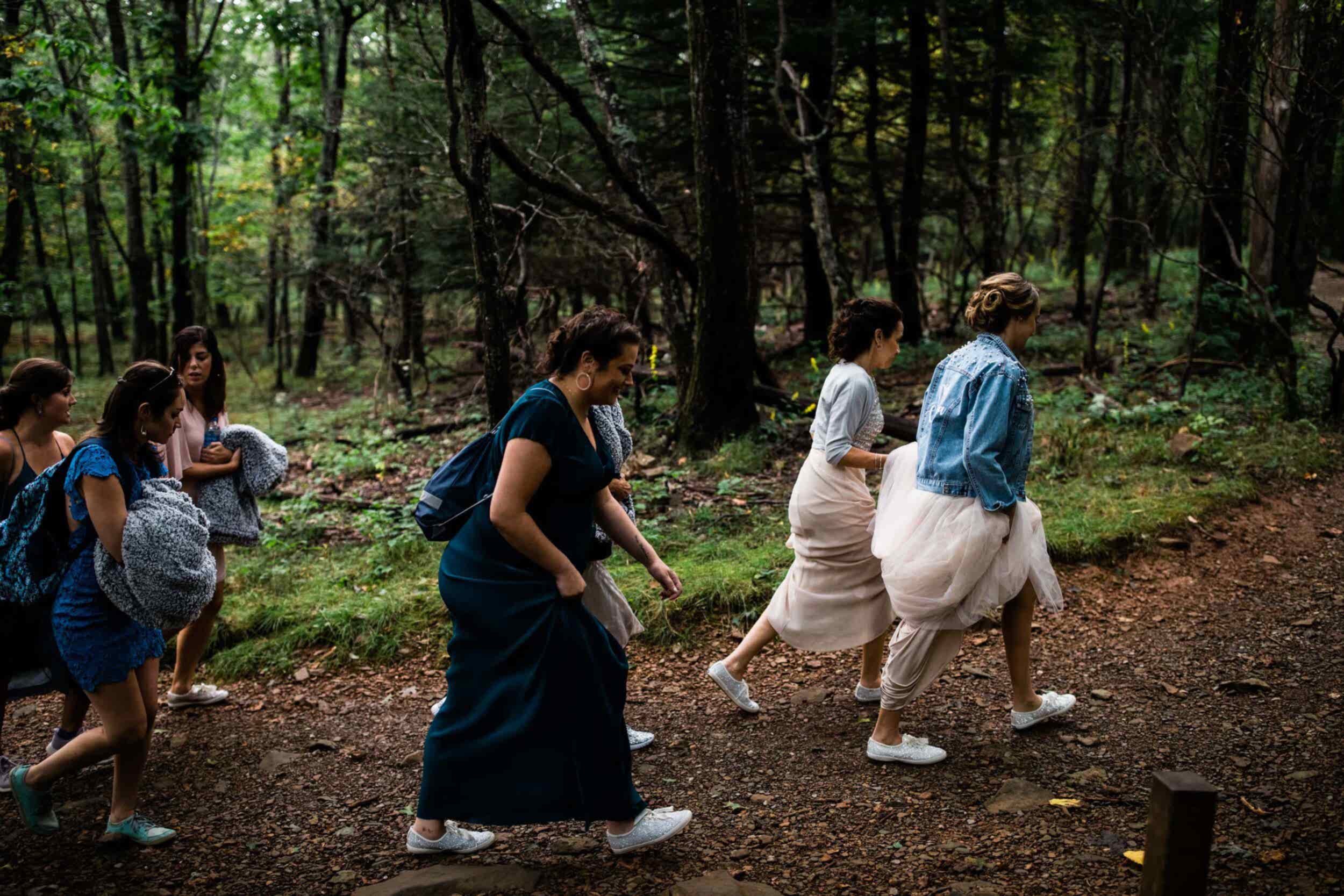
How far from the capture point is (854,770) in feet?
14.4

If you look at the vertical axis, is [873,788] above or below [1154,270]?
below

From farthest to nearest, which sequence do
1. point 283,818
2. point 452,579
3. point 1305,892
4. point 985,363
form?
point 283,818, point 985,363, point 452,579, point 1305,892

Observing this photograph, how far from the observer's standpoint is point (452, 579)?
3.46m

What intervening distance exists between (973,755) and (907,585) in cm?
97

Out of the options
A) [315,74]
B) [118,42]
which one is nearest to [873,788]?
[118,42]

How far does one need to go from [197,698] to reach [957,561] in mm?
4552

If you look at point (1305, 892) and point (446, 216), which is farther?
point (446, 216)

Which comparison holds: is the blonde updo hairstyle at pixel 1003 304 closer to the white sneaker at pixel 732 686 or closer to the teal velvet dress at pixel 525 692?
the teal velvet dress at pixel 525 692

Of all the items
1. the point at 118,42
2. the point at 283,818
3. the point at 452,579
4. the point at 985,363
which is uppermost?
the point at 118,42

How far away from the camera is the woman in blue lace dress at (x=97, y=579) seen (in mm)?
3617

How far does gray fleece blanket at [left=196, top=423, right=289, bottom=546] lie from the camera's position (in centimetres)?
526

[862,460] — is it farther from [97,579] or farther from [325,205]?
[325,205]

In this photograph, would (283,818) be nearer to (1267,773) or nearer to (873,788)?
(873,788)

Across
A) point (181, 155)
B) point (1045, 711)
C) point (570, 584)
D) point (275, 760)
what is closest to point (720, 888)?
point (570, 584)
